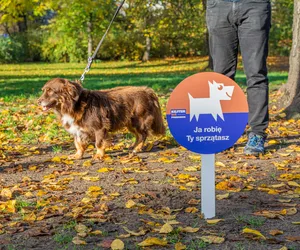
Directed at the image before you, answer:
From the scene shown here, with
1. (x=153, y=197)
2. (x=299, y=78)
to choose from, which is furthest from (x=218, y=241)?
(x=299, y=78)

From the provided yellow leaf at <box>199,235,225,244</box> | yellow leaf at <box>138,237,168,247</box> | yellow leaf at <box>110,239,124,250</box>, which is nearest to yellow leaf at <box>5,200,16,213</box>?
yellow leaf at <box>110,239,124,250</box>

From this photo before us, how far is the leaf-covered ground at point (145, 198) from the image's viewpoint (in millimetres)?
3318

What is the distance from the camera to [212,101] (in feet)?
11.6

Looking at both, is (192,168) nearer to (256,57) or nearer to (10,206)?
(256,57)

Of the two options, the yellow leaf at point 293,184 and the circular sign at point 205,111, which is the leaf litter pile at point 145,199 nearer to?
the yellow leaf at point 293,184

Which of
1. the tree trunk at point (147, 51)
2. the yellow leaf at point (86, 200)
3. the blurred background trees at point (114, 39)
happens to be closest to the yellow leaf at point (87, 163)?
the yellow leaf at point (86, 200)

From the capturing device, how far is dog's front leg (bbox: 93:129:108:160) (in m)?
5.89

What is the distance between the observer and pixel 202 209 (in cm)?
368

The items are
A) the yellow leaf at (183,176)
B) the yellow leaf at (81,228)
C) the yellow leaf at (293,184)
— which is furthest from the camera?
the yellow leaf at (183,176)

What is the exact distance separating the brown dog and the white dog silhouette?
2412mm

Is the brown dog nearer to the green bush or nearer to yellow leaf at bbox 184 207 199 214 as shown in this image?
yellow leaf at bbox 184 207 199 214

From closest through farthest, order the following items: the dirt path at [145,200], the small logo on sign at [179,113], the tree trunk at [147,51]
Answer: the dirt path at [145,200]
the small logo on sign at [179,113]
the tree trunk at [147,51]

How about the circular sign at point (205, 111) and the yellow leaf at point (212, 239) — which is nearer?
the yellow leaf at point (212, 239)

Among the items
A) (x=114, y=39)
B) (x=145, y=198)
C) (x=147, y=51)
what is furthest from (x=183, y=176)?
(x=114, y=39)
